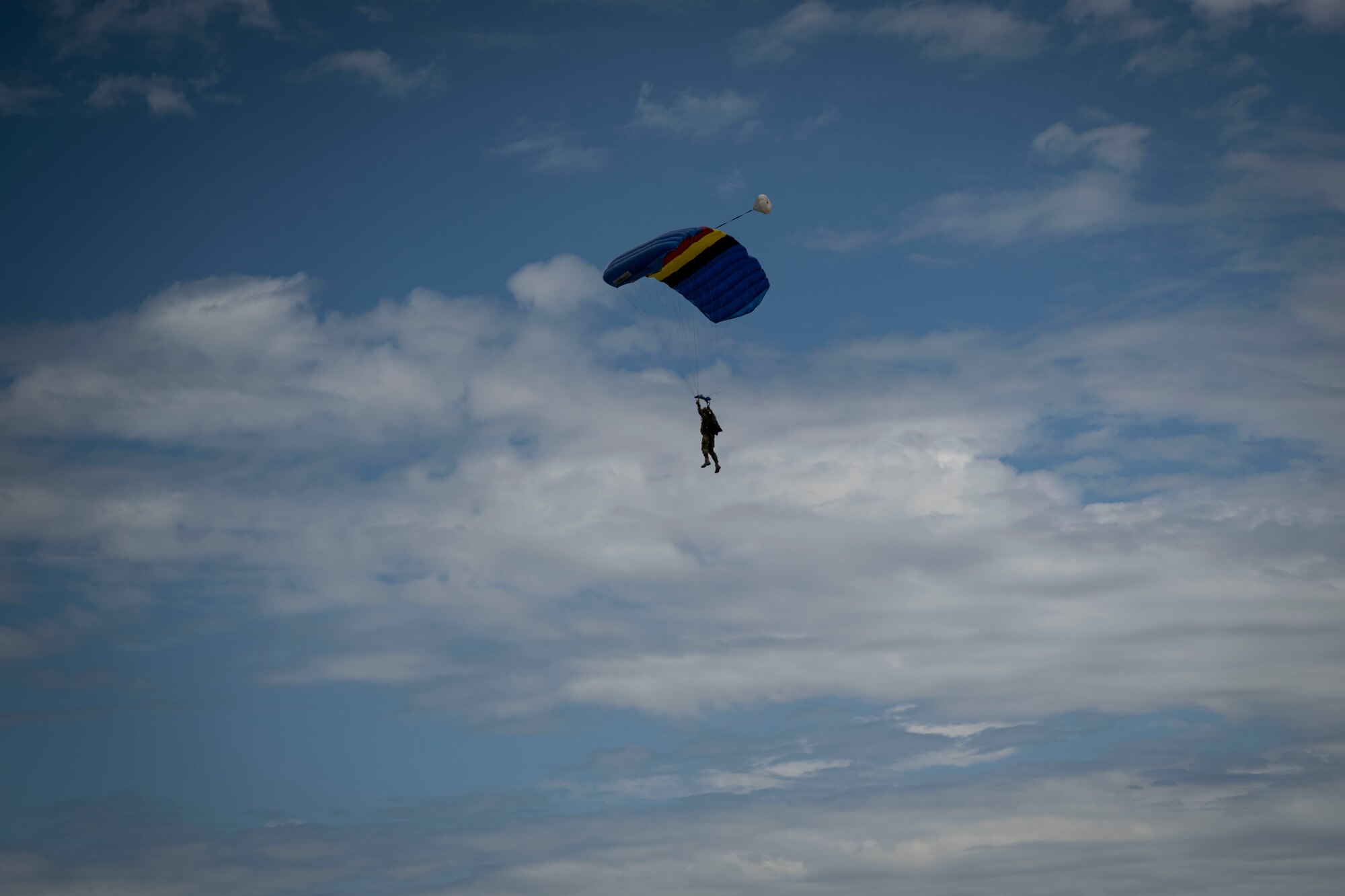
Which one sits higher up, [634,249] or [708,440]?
[634,249]

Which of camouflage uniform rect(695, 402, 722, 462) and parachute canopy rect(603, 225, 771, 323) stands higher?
parachute canopy rect(603, 225, 771, 323)

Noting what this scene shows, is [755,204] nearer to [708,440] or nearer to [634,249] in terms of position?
[634,249]

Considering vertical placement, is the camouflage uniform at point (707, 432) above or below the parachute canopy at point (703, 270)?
below

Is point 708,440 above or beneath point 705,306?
beneath

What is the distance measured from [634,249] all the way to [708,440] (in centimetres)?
739

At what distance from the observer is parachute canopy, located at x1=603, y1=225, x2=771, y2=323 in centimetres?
4519

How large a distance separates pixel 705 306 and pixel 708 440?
501 centimetres

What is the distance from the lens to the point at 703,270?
4578 centimetres

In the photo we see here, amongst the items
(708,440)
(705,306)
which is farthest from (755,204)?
(708,440)

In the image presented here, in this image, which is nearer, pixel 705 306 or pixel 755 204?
pixel 755 204

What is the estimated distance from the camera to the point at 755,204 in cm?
4300

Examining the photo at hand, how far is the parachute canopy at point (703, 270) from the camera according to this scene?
45.2 m

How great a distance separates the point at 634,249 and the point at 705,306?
3302mm

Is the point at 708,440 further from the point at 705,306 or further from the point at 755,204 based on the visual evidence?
the point at 755,204
